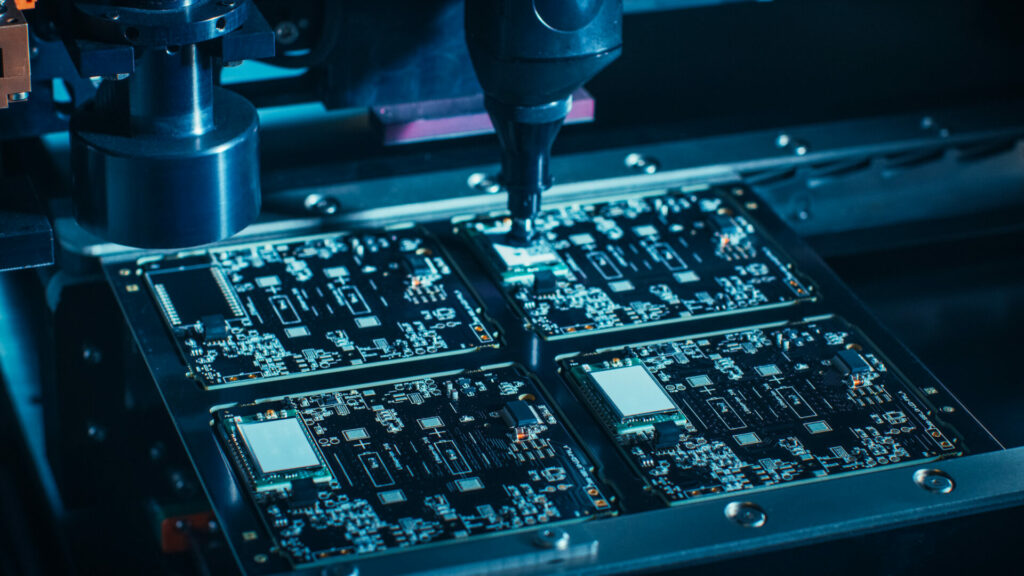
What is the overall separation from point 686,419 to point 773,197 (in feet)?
2.15

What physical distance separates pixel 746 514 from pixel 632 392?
0.23 metres

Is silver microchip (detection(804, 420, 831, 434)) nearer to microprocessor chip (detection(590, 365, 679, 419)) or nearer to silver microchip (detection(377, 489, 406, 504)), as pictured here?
microprocessor chip (detection(590, 365, 679, 419))

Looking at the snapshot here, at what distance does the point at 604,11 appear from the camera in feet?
6.28

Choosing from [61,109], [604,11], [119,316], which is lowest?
[119,316]

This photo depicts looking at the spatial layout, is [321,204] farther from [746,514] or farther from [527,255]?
[746,514]

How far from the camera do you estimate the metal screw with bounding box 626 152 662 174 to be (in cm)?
237

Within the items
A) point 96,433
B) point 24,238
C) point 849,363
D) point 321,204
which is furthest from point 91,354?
point 849,363

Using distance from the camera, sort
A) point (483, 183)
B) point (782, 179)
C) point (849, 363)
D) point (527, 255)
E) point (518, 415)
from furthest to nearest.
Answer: point (782, 179) → point (483, 183) → point (527, 255) → point (849, 363) → point (518, 415)

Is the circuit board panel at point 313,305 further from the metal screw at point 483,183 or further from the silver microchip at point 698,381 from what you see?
the silver microchip at point 698,381

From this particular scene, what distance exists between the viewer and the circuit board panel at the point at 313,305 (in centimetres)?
196

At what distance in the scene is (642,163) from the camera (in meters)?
2.38

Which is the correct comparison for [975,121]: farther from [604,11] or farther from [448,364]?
[448,364]

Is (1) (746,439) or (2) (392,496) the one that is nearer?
(2) (392,496)

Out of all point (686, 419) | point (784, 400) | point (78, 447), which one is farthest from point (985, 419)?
point (78, 447)
